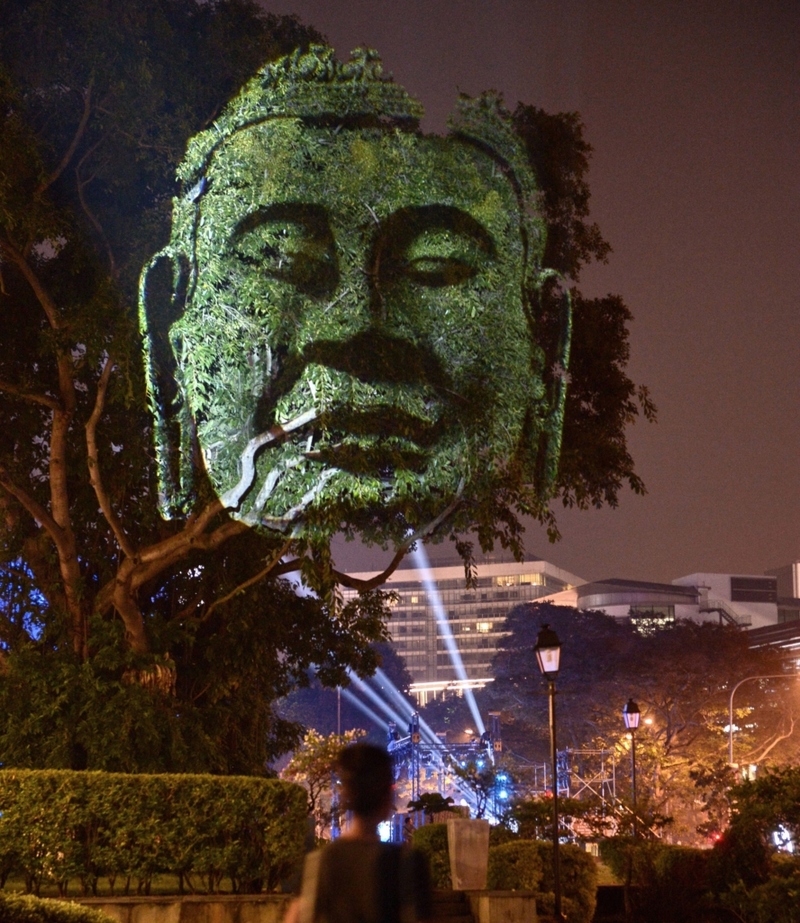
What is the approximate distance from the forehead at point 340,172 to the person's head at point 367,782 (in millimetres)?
10088

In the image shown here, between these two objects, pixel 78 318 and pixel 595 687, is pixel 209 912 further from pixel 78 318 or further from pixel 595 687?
pixel 595 687

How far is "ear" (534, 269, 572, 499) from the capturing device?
47.9ft

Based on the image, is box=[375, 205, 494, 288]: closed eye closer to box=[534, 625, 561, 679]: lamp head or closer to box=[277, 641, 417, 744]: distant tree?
box=[534, 625, 561, 679]: lamp head

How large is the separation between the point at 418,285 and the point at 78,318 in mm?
4137

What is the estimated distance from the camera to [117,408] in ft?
53.0

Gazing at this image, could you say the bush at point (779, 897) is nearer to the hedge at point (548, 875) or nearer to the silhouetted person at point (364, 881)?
the hedge at point (548, 875)

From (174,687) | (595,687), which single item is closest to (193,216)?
(174,687)

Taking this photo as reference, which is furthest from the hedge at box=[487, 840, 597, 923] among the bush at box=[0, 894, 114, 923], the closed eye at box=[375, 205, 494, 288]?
the bush at box=[0, 894, 114, 923]

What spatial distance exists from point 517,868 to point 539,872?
295mm

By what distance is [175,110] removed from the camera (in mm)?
14711

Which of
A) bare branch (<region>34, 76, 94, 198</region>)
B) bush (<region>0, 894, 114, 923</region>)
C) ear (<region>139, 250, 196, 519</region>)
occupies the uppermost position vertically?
bare branch (<region>34, 76, 94, 198</region>)

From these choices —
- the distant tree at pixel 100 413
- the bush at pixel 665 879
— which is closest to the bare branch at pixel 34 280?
the distant tree at pixel 100 413

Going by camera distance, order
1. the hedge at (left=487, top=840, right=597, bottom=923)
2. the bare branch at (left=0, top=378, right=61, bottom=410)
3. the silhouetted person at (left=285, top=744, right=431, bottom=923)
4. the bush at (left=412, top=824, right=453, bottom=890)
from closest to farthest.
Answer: the silhouetted person at (left=285, top=744, right=431, bottom=923) → the bare branch at (left=0, top=378, right=61, bottom=410) → the hedge at (left=487, top=840, right=597, bottom=923) → the bush at (left=412, top=824, right=453, bottom=890)

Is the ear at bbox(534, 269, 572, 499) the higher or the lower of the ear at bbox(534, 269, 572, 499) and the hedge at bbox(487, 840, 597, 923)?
the higher
